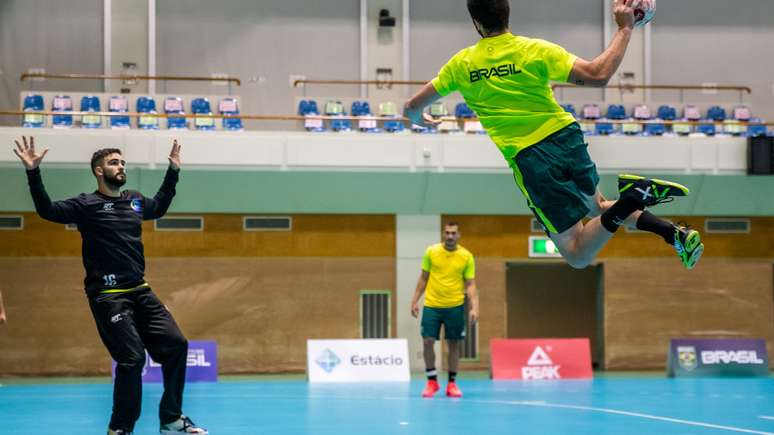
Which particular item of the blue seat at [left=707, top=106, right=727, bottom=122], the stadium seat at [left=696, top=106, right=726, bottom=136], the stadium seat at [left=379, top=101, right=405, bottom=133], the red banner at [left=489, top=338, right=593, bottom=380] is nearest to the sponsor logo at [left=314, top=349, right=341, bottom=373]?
the red banner at [left=489, top=338, right=593, bottom=380]

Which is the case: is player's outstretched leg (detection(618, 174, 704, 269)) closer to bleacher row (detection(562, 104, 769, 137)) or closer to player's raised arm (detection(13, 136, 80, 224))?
player's raised arm (detection(13, 136, 80, 224))

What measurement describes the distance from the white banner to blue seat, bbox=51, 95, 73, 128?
6558mm

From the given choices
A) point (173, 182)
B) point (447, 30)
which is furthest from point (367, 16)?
point (173, 182)

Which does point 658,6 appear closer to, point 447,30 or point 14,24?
point 447,30

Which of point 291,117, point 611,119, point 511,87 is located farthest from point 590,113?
point 511,87

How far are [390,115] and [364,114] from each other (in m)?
0.55

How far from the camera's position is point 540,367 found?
18.9 m

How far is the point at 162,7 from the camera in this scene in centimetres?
2497

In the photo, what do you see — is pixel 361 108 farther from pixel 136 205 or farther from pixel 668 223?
pixel 668 223

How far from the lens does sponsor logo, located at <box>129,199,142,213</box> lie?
29.6ft

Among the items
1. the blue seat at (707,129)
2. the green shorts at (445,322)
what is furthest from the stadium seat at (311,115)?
the blue seat at (707,129)

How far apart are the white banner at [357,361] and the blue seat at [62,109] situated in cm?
656

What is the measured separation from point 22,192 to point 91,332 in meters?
2.97

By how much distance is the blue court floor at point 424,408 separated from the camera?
10.3 m
